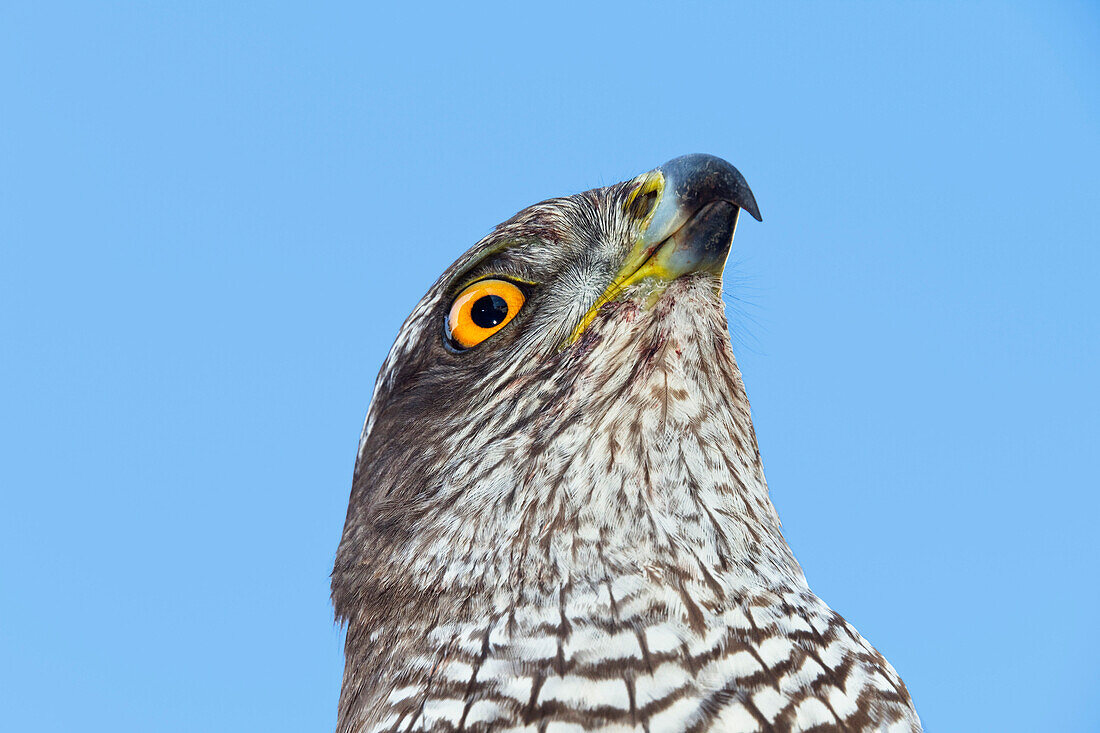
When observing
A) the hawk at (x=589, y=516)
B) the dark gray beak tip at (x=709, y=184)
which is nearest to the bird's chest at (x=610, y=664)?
the hawk at (x=589, y=516)

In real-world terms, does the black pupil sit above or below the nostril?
below

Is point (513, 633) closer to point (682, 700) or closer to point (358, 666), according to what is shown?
point (682, 700)

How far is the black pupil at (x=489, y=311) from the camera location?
285 centimetres

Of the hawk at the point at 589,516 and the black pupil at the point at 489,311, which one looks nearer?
the hawk at the point at 589,516

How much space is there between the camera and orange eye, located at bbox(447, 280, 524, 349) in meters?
2.84

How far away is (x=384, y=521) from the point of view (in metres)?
2.84

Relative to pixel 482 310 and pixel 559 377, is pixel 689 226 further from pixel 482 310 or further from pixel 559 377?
pixel 482 310

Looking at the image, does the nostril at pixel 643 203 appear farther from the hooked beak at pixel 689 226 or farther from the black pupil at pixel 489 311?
the black pupil at pixel 489 311

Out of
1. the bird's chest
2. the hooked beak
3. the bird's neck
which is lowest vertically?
the bird's chest

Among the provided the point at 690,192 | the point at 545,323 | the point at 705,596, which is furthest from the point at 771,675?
the point at 690,192

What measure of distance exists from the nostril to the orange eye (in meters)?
→ 0.43

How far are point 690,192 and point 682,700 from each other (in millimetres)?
1378

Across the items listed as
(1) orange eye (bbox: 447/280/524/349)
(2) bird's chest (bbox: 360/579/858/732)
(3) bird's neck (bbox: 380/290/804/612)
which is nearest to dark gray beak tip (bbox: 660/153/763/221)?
(3) bird's neck (bbox: 380/290/804/612)

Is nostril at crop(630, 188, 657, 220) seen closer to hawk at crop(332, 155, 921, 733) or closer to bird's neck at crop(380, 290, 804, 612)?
hawk at crop(332, 155, 921, 733)
